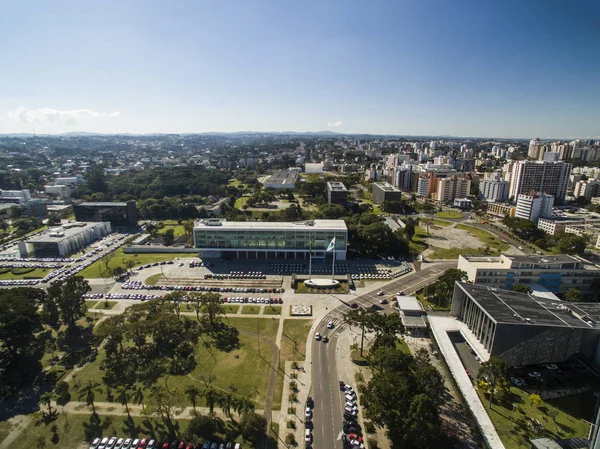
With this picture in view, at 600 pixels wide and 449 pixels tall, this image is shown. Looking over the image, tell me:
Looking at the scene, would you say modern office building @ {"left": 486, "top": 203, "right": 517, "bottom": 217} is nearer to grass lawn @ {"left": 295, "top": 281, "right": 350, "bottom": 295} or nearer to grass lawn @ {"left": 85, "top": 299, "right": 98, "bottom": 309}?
grass lawn @ {"left": 295, "top": 281, "right": 350, "bottom": 295}

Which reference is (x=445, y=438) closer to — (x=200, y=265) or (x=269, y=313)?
(x=269, y=313)

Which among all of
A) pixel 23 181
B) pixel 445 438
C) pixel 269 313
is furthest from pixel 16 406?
pixel 23 181

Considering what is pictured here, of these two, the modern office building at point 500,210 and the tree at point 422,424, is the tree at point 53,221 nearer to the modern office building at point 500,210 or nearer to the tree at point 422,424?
the tree at point 422,424

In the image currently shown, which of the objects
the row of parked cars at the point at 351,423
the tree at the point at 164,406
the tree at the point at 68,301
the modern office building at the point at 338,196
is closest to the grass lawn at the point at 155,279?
the tree at the point at 68,301

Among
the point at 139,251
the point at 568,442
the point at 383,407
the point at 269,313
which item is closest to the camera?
the point at 568,442

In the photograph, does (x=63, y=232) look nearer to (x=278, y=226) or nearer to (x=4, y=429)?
(x=278, y=226)
